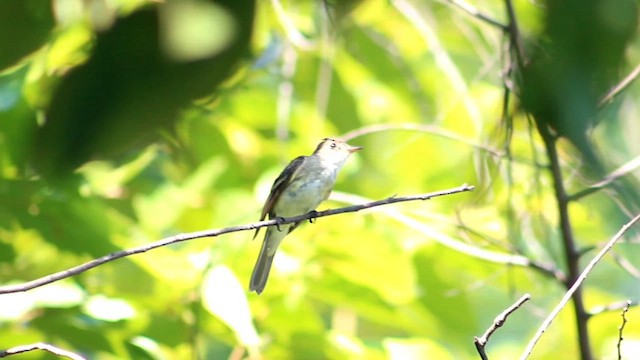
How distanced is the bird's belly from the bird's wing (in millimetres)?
72

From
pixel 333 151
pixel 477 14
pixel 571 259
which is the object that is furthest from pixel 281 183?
pixel 477 14

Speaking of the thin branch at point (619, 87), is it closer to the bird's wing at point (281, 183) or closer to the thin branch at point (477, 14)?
the thin branch at point (477, 14)

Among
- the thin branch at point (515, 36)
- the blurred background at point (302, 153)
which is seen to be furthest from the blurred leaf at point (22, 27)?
the thin branch at point (515, 36)

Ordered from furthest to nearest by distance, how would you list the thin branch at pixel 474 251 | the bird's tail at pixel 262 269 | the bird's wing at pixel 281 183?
1. the bird's wing at pixel 281 183
2. the bird's tail at pixel 262 269
3. the thin branch at pixel 474 251

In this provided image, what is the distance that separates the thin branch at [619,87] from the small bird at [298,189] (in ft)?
8.53

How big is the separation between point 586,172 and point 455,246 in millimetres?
2473

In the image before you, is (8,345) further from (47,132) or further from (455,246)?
(47,132)

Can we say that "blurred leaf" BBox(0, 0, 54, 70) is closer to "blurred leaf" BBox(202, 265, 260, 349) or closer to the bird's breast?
"blurred leaf" BBox(202, 265, 260, 349)

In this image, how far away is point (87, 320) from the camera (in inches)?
112

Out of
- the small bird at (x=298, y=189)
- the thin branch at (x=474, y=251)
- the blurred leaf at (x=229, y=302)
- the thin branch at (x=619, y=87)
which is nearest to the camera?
the thin branch at (x=619, y=87)

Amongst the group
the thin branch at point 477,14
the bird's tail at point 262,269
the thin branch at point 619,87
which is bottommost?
the thin branch at point 619,87

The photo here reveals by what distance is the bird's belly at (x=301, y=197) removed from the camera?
152 inches

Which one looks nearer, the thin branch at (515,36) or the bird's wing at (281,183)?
the thin branch at (515,36)

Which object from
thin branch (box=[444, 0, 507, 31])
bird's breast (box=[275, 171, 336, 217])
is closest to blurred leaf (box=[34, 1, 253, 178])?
thin branch (box=[444, 0, 507, 31])
